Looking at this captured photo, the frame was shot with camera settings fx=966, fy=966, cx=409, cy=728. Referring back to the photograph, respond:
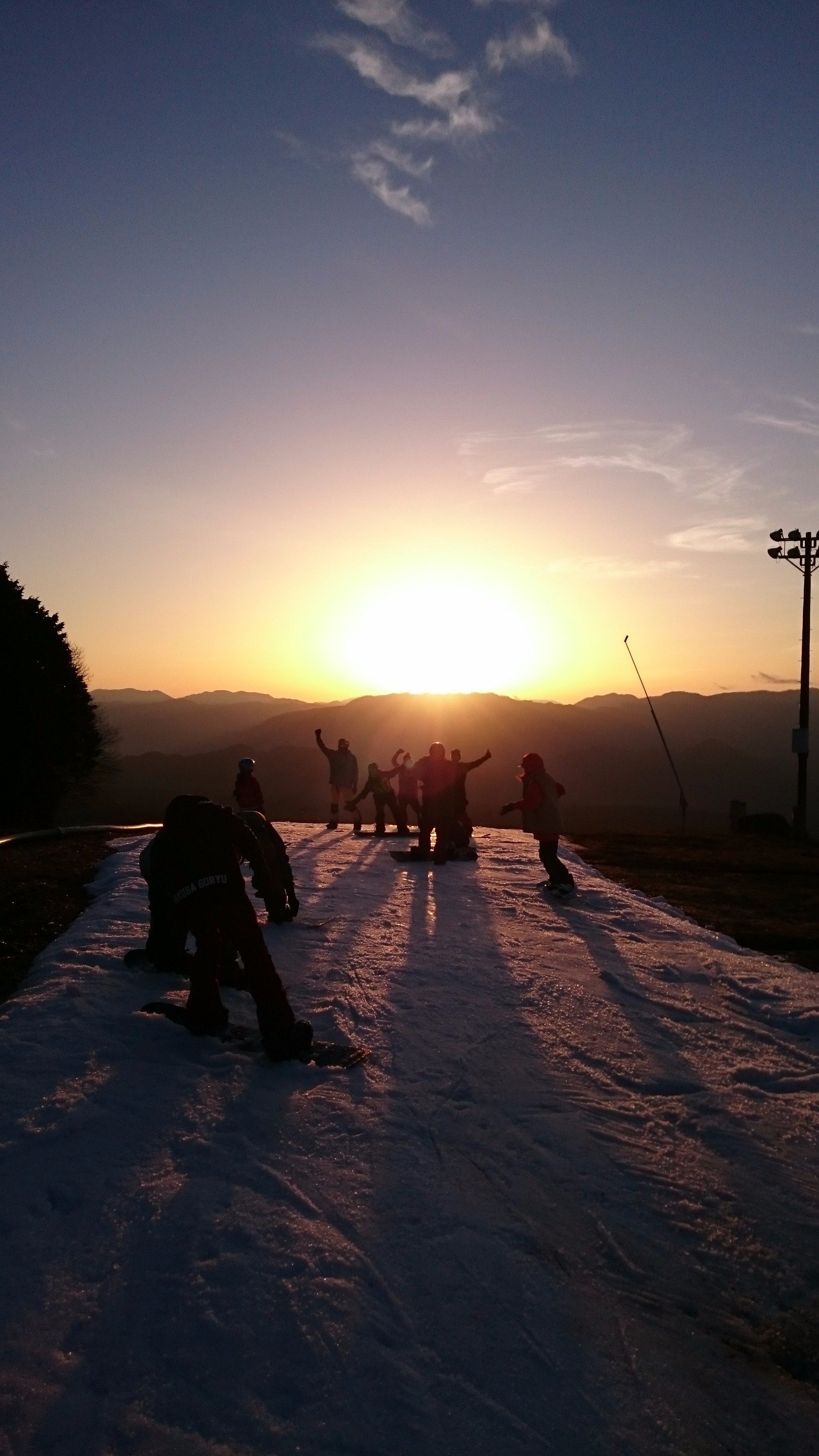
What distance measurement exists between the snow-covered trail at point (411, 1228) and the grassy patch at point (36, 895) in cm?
56

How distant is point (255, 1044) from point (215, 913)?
108cm

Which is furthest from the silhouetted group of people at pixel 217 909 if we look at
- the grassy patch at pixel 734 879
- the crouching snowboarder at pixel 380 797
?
the crouching snowboarder at pixel 380 797

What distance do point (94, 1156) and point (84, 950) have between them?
4259mm

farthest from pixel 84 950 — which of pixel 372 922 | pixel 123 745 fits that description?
pixel 123 745

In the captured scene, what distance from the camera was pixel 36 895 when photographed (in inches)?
456

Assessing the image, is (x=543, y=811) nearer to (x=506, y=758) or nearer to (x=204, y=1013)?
(x=204, y=1013)

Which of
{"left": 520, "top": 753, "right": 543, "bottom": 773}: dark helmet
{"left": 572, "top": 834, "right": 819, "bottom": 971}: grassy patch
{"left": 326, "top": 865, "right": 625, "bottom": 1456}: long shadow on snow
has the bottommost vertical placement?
{"left": 572, "top": 834, "right": 819, "bottom": 971}: grassy patch

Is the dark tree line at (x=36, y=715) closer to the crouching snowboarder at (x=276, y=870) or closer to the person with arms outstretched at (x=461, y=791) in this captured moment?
the person with arms outstretched at (x=461, y=791)

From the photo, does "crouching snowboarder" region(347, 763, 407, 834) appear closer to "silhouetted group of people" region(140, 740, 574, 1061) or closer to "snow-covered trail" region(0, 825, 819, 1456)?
"silhouetted group of people" region(140, 740, 574, 1061)

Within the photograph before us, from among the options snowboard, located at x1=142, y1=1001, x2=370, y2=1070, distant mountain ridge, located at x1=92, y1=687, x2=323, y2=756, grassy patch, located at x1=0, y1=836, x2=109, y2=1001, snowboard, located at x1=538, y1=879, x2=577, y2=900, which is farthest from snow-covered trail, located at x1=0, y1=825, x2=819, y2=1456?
distant mountain ridge, located at x1=92, y1=687, x2=323, y2=756

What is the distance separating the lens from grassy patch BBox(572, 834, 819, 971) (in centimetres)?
1267

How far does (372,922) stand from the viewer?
38.6 ft

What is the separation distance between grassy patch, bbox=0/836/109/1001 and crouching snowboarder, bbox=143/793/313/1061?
2118 millimetres

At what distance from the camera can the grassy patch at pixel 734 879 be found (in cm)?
1267
